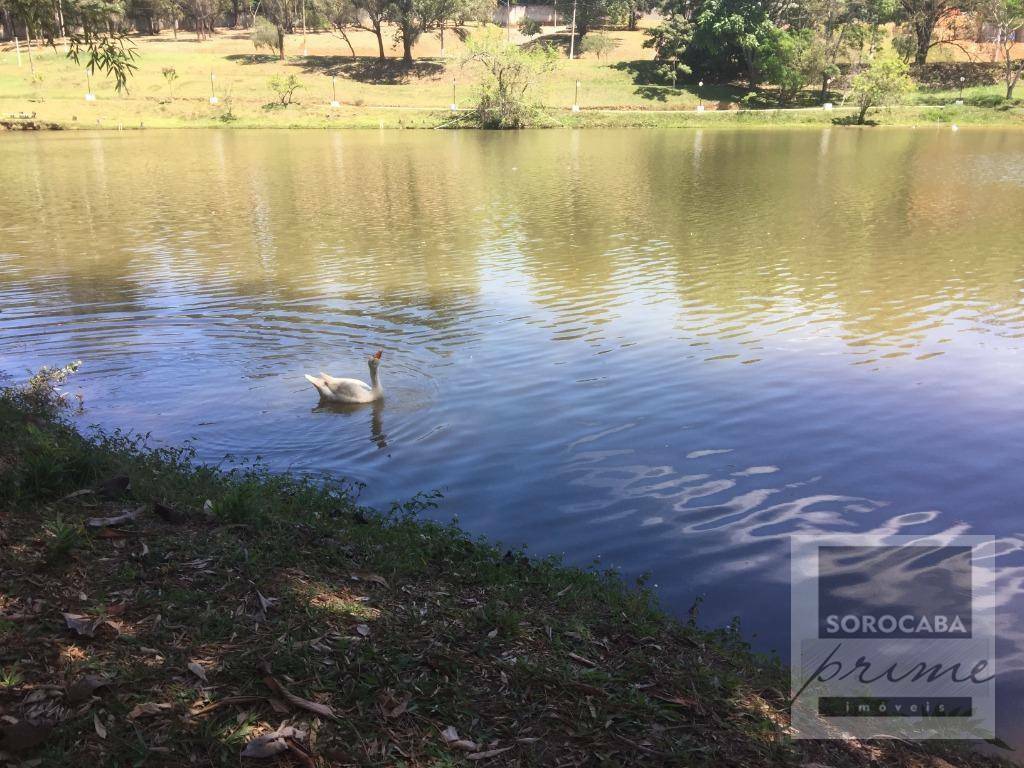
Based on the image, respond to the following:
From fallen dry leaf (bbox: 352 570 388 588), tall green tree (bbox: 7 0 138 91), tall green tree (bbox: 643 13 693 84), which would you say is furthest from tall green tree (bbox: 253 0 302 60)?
fallen dry leaf (bbox: 352 570 388 588)

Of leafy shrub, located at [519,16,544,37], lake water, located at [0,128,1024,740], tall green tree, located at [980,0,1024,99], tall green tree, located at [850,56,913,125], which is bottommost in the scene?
lake water, located at [0,128,1024,740]

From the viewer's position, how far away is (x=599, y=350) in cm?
1362

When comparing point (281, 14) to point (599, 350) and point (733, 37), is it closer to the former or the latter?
point (733, 37)

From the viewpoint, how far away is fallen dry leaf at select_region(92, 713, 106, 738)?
3.53 metres

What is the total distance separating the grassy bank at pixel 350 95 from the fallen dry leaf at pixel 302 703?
74438mm

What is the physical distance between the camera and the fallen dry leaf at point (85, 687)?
3.71 m

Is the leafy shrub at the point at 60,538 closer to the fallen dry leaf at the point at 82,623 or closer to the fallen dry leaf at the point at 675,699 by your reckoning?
the fallen dry leaf at the point at 82,623

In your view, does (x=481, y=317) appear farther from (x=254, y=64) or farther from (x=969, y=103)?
(x=254, y=64)

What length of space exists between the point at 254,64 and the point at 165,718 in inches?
4140

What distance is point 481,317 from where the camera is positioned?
15812 millimetres

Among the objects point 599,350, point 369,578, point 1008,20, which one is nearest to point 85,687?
point 369,578

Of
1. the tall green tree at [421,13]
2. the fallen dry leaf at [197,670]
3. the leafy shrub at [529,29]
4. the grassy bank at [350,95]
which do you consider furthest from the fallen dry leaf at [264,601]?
the leafy shrub at [529,29]

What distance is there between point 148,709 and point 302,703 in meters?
0.71

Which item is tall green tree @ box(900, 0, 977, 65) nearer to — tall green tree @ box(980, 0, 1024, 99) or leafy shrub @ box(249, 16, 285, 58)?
tall green tree @ box(980, 0, 1024, 99)
